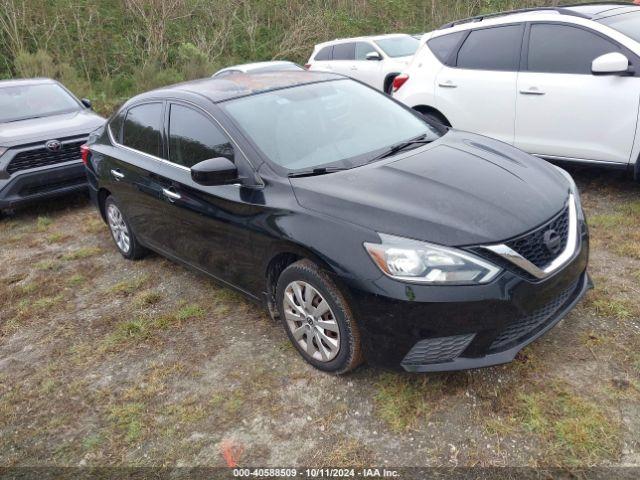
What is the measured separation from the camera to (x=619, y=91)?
4.73 m

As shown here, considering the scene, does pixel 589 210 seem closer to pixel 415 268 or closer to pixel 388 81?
pixel 415 268

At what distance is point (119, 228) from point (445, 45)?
4063 millimetres

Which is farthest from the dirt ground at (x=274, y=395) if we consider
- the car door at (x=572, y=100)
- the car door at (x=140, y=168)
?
the car door at (x=572, y=100)

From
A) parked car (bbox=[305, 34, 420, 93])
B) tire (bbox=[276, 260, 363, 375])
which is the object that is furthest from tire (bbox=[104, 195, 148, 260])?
parked car (bbox=[305, 34, 420, 93])

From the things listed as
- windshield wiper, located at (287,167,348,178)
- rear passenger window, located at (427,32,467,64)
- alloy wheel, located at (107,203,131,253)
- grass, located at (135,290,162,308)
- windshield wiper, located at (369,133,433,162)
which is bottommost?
grass, located at (135,290,162,308)

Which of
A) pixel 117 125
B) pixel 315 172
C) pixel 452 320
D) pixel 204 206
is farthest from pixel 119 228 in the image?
pixel 452 320

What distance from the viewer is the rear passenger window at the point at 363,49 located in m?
11.7

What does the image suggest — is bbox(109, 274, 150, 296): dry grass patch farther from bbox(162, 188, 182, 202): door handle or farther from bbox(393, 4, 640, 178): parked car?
bbox(393, 4, 640, 178): parked car

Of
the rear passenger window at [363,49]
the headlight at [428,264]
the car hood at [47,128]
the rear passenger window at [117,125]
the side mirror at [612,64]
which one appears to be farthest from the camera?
the rear passenger window at [363,49]

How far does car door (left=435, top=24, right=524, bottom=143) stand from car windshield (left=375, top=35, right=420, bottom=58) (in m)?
5.73

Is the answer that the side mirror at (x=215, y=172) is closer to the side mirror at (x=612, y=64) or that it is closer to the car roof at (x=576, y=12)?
the side mirror at (x=612, y=64)

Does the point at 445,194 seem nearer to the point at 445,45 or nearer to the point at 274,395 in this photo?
the point at 274,395

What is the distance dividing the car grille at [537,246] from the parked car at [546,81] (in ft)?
8.39

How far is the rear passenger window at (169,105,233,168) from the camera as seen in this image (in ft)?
11.8
